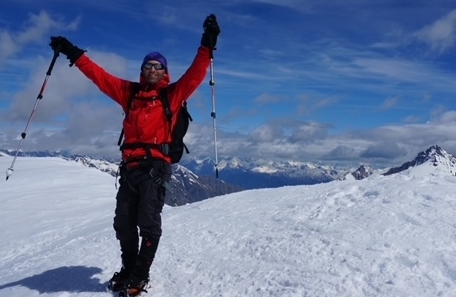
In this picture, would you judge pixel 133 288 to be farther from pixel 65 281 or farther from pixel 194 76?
pixel 194 76

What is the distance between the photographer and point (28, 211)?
15.4 metres

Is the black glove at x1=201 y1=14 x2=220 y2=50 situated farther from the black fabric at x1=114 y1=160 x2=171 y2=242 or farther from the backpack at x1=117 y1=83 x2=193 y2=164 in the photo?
the black fabric at x1=114 y1=160 x2=171 y2=242

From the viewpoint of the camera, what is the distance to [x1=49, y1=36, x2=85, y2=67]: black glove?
6.50 meters

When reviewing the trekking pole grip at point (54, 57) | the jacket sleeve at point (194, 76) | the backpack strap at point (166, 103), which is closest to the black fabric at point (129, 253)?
the backpack strap at point (166, 103)

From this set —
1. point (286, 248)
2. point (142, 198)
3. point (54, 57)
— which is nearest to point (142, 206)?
point (142, 198)

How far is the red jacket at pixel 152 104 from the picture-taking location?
5.95m

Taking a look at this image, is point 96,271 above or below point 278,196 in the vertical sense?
below

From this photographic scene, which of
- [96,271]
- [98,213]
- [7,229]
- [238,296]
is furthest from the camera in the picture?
[98,213]

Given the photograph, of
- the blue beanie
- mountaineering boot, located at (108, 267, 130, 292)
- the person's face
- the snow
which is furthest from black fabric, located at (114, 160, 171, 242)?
the blue beanie

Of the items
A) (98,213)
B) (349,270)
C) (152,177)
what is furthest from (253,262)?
(98,213)

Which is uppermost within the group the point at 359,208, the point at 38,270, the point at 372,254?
the point at 359,208

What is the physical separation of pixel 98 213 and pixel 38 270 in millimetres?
6578

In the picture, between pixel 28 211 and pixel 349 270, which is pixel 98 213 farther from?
pixel 349 270

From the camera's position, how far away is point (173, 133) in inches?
243
